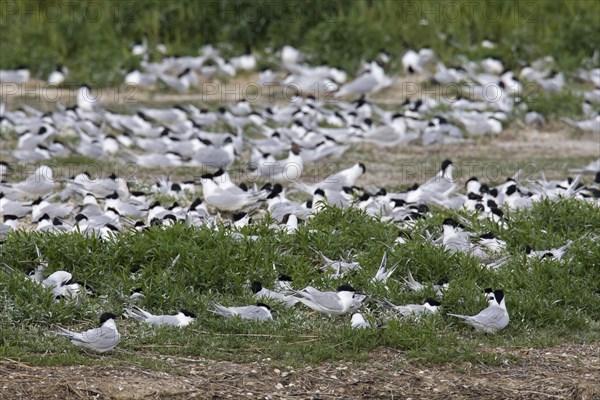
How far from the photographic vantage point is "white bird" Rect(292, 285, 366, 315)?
230 inches

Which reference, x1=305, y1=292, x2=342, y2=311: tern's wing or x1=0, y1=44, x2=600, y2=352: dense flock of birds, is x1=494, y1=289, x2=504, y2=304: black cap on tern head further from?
x1=305, y1=292, x2=342, y2=311: tern's wing

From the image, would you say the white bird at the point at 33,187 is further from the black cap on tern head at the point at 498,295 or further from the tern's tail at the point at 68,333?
the black cap on tern head at the point at 498,295

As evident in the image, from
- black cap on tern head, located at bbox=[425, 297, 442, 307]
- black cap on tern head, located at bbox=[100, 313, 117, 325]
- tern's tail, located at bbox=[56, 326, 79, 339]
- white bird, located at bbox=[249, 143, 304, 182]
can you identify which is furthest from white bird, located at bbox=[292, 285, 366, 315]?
white bird, located at bbox=[249, 143, 304, 182]

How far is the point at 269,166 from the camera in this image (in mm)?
9766

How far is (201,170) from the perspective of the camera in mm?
10141

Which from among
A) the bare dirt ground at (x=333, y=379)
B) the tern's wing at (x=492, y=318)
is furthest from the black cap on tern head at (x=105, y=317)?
the tern's wing at (x=492, y=318)

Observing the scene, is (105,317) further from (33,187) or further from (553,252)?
(33,187)

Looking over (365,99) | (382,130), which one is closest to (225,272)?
(382,130)

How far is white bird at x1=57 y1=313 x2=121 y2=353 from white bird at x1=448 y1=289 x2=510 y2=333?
1.71m

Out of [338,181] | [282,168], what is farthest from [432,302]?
[282,168]

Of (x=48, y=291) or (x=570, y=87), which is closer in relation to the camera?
(x=48, y=291)

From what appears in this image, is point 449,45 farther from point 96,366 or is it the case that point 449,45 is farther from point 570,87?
point 96,366

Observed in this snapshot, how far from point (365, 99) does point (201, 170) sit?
116 inches

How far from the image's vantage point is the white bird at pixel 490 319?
5688mm
